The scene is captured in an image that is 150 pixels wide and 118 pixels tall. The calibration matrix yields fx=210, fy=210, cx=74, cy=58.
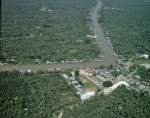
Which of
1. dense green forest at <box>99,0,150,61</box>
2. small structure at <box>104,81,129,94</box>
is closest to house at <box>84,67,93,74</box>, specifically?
small structure at <box>104,81,129,94</box>

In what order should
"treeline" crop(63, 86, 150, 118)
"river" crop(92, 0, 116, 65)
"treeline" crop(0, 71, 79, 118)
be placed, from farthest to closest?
"river" crop(92, 0, 116, 65) < "treeline" crop(63, 86, 150, 118) < "treeline" crop(0, 71, 79, 118)

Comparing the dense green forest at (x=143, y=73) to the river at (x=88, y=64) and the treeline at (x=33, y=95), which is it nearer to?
the river at (x=88, y=64)

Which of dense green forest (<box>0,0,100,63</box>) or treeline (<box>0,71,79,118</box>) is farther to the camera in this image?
dense green forest (<box>0,0,100,63</box>)

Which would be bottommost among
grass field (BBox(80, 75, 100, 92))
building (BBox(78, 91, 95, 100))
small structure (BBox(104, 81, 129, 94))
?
grass field (BBox(80, 75, 100, 92))

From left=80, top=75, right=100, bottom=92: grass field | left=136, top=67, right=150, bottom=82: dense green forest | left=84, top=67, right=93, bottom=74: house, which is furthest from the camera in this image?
left=84, top=67, right=93, bottom=74: house

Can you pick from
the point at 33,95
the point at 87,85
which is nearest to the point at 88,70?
the point at 87,85

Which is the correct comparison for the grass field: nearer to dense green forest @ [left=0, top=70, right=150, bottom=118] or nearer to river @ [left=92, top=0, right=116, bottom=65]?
dense green forest @ [left=0, top=70, right=150, bottom=118]
